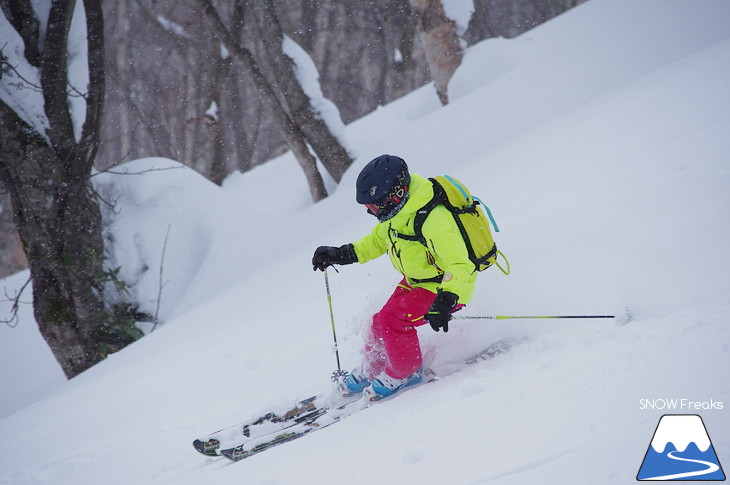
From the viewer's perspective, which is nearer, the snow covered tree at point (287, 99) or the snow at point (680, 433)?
the snow at point (680, 433)

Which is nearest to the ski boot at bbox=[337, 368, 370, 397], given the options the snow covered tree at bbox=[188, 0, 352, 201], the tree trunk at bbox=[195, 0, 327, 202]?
the snow covered tree at bbox=[188, 0, 352, 201]

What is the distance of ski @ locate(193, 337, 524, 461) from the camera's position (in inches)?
140

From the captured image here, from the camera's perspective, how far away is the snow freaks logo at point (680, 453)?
76.5 inches

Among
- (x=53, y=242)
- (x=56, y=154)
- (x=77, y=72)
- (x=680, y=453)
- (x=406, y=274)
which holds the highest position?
(x=77, y=72)

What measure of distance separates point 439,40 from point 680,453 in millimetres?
10447

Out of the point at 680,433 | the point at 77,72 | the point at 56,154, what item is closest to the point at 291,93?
the point at 77,72

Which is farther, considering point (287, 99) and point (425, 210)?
point (287, 99)

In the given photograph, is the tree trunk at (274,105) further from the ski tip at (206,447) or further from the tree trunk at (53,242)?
the ski tip at (206,447)

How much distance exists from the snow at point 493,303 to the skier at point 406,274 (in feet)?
1.02

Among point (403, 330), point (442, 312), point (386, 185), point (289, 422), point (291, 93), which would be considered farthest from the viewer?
point (291, 93)

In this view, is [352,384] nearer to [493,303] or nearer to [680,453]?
[493,303]

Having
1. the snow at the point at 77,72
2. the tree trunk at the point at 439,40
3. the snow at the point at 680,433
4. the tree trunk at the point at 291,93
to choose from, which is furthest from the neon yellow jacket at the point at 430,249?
the tree trunk at the point at 439,40

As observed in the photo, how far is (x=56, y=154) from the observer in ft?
23.8

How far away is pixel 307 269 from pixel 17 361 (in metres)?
6.35
